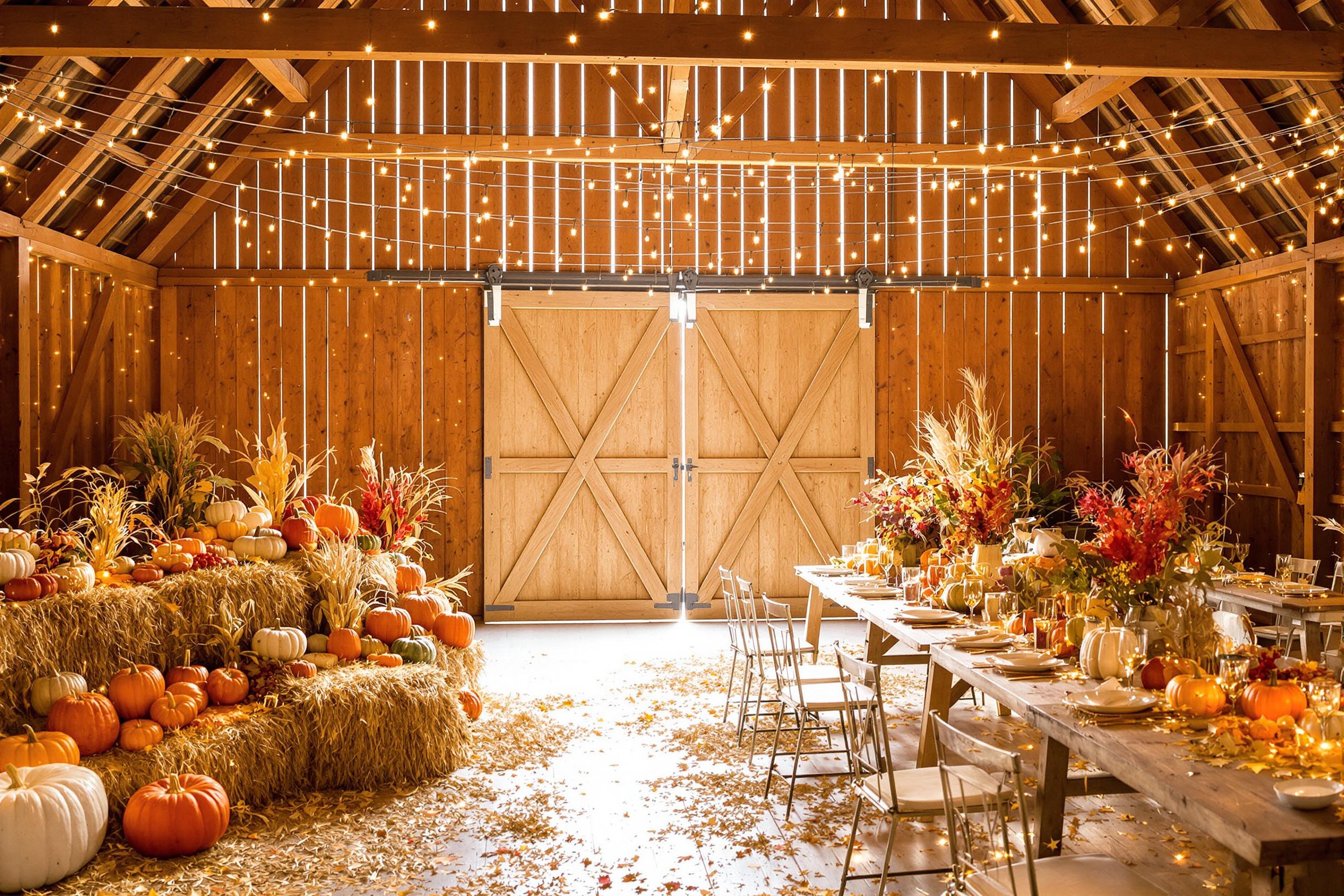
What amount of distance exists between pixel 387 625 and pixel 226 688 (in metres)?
0.92

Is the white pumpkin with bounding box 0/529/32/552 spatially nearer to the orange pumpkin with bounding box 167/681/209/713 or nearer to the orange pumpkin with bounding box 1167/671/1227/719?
the orange pumpkin with bounding box 167/681/209/713

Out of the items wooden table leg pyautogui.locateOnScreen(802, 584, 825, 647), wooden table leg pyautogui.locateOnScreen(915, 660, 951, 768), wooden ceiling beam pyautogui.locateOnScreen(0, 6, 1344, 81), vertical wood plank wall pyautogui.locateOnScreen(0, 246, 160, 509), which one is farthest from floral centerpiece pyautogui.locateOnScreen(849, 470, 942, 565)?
vertical wood plank wall pyautogui.locateOnScreen(0, 246, 160, 509)

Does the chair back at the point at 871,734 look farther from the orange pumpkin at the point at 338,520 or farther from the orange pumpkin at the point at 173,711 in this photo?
the orange pumpkin at the point at 338,520

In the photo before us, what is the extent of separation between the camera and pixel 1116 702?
9.95 feet

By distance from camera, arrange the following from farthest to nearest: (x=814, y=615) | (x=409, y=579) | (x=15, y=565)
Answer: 1. (x=814, y=615)
2. (x=409, y=579)
3. (x=15, y=565)

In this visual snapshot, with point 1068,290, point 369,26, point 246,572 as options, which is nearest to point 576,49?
point 369,26

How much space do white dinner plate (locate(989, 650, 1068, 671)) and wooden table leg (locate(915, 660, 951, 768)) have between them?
25.4 inches

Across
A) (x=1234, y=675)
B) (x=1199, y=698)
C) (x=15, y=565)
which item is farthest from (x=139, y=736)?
(x=1234, y=675)

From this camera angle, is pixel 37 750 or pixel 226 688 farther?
pixel 226 688

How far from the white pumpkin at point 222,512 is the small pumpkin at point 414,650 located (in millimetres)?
1191

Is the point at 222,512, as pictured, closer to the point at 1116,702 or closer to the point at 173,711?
the point at 173,711

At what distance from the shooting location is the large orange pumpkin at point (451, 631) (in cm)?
570

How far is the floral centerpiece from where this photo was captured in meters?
5.74

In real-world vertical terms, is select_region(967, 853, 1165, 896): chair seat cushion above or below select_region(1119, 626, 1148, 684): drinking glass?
below
